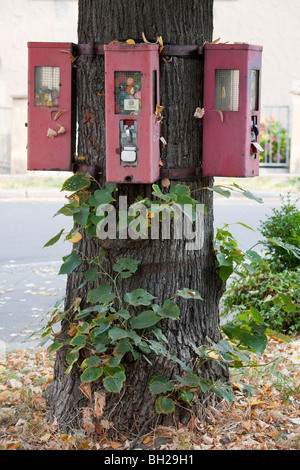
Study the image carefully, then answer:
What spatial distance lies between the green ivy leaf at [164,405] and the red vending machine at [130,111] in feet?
3.23

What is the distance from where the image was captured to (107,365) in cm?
303

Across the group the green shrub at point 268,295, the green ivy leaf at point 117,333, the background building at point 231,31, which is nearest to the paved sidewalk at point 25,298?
the green shrub at point 268,295

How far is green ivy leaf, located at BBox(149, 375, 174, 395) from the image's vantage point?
3.03m

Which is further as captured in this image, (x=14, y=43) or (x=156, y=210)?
(x=14, y=43)

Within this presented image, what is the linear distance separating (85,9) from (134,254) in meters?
1.19

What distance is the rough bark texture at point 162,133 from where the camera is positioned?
316 centimetres

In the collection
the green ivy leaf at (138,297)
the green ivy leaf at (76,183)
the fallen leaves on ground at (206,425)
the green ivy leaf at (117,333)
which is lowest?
the fallen leaves on ground at (206,425)

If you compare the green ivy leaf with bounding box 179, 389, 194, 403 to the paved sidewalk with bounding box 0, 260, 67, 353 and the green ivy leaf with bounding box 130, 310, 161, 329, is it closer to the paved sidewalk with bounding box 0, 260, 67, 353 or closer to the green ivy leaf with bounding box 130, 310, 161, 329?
the green ivy leaf with bounding box 130, 310, 161, 329

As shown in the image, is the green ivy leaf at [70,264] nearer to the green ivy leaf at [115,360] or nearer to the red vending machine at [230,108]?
the green ivy leaf at [115,360]

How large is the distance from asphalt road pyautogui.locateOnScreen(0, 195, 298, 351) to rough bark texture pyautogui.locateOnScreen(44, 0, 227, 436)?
0.49 meters

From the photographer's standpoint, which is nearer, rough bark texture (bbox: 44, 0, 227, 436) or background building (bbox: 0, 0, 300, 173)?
rough bark texture (bbox: 44, 0, 227, 436)

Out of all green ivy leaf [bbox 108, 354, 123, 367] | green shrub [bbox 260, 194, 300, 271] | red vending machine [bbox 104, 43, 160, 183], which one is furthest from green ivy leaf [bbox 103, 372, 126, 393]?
green shrub [bbox 260, 194, 300, 271]
